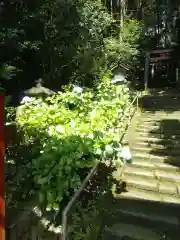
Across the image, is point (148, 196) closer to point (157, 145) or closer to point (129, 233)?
point (129, 233)

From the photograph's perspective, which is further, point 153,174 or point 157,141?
point 157,141

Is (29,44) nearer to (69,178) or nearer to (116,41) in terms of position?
(116,41)

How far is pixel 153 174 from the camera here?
6359 mm

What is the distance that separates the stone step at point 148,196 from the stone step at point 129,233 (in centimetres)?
72

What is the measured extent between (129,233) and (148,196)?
1.06m

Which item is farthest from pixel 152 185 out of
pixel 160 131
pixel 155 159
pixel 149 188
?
pixel 160 131

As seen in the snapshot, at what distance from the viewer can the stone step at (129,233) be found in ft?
15.6

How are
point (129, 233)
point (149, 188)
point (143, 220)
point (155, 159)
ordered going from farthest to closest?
point (155, 159), point (149, 188), point (143, 220), point (129, 233)

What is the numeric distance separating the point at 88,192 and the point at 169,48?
14369 mm

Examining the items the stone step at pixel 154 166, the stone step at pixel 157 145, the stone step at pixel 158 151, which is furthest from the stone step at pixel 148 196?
the stone step at pixel 157 145

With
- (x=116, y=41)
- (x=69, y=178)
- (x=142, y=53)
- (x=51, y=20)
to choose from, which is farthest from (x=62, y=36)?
(x=69, y=178)

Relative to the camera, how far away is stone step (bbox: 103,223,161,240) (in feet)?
15.6

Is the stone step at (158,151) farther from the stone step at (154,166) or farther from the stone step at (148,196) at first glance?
the stone step at (148,196)

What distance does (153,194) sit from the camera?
5.77 metres
